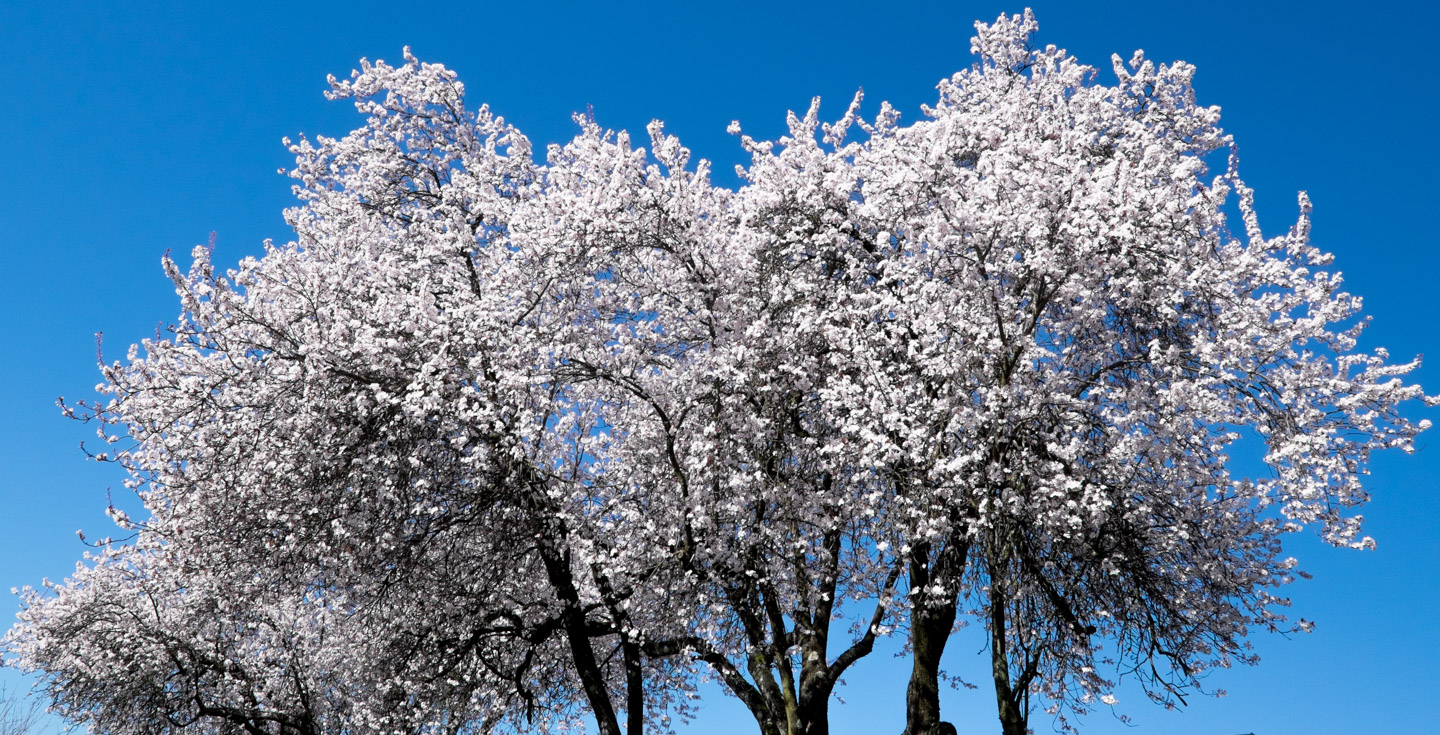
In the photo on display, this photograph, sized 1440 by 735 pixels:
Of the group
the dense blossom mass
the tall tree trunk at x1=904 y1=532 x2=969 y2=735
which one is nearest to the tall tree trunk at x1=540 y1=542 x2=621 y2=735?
the dense blossom mass

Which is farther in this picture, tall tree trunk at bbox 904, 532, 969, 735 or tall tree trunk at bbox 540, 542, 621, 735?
tall tree trunk at bbox 540, 542, 621, 735

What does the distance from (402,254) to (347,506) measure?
4.54m

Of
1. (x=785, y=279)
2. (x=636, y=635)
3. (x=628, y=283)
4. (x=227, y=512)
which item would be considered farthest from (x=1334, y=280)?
(x=227, y=512)

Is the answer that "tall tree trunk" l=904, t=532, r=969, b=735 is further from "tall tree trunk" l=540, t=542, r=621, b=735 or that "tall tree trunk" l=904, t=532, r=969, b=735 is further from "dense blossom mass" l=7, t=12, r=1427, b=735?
"tall tree trunk" l=540, t=542, r=621, b=735

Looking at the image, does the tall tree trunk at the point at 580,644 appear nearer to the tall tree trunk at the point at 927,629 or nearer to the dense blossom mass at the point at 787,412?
the dense blossom mass at the point at 787,412

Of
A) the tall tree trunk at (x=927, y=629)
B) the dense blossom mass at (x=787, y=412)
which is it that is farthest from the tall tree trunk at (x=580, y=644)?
the tall tree trunk at (x=927, y=629)

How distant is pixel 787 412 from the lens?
45.2 feet

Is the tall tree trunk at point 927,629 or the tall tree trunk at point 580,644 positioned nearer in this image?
the tall tree trunk at point 927,629

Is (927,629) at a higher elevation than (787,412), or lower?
lower

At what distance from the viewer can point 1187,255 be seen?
41.5ft

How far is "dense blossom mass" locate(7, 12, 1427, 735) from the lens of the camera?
39.9 ft

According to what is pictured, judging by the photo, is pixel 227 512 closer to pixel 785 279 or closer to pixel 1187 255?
pixel 785 279

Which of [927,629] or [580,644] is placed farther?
[580,644]

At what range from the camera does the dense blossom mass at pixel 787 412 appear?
479 inches
